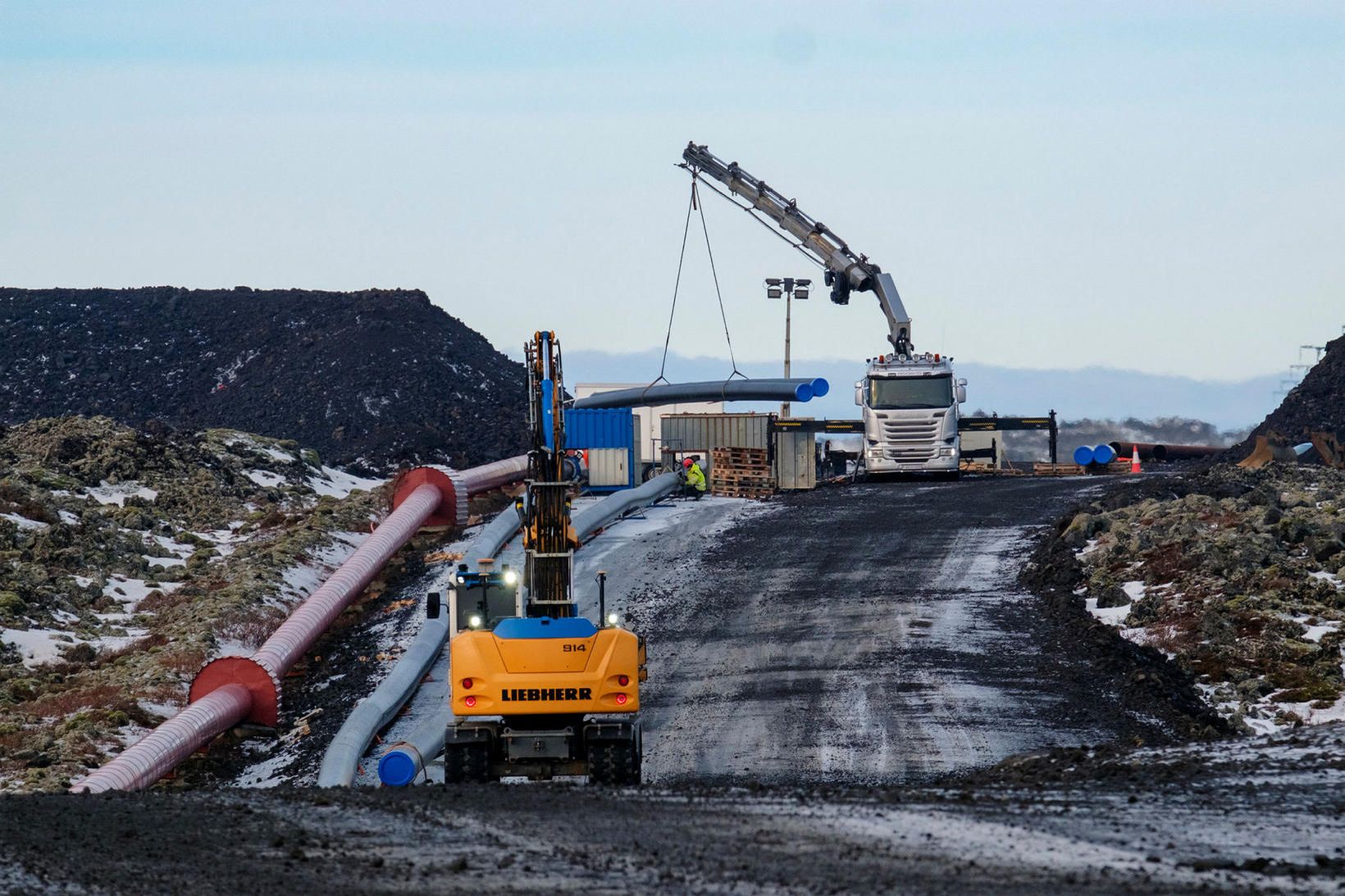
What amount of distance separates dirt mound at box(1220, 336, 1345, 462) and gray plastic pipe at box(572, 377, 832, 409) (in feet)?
62.6

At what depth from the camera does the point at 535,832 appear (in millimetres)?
12461

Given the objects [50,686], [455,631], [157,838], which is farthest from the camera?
[50,686]

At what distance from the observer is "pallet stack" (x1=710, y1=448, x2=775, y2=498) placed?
4494 centimetres

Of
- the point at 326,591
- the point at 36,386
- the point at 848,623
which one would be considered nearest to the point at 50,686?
the point at 326,591

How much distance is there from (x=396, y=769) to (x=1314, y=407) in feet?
163

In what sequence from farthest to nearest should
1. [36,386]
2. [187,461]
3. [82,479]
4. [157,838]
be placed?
[36,386] → [187,461] → [82,479] → [157,838]

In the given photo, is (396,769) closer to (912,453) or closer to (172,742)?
(172,742)

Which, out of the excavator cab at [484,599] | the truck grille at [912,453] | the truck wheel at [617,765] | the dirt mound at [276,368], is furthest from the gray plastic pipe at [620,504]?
the dirt mound at [276,368]

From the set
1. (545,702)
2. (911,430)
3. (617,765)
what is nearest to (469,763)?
(545,702)

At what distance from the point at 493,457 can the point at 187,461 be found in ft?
68.5

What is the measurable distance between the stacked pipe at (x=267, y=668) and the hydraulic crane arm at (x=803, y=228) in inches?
708

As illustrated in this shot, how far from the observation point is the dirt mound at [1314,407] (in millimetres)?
57375

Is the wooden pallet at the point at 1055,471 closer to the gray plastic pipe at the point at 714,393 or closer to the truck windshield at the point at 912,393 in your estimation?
the truck windshield at the point at 912,393

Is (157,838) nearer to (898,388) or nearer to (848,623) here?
(848,623)
